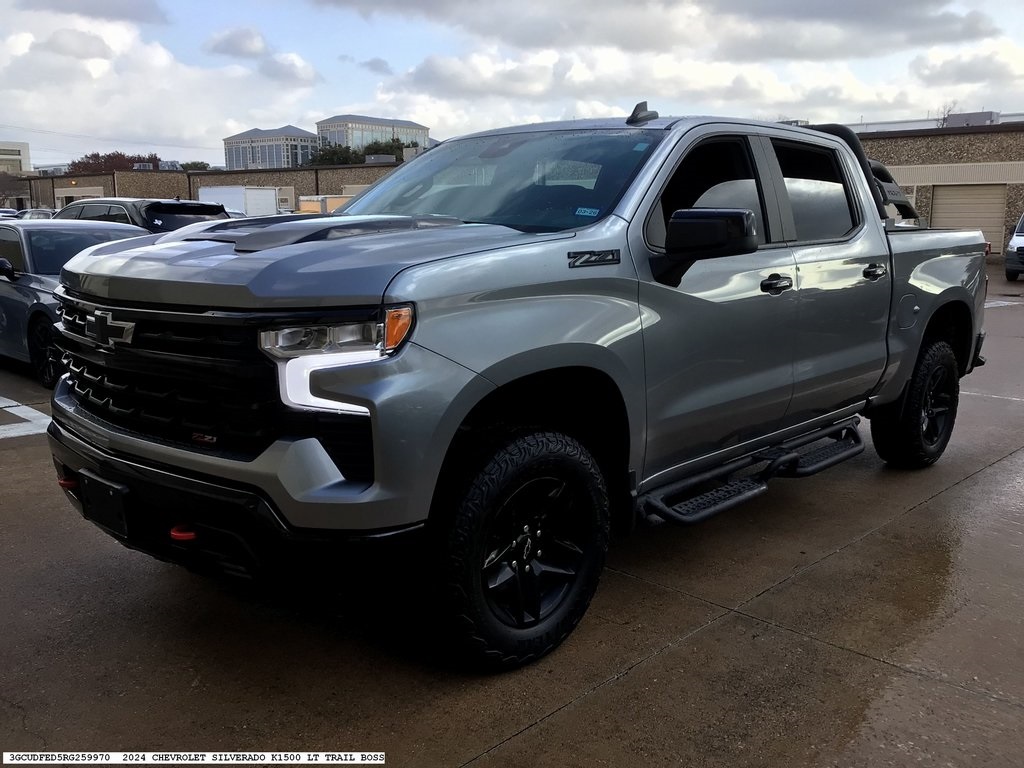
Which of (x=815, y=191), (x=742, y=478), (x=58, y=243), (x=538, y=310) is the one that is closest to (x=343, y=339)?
(x=538, y=310)

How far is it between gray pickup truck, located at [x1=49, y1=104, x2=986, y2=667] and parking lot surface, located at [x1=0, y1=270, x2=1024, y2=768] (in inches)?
12.1

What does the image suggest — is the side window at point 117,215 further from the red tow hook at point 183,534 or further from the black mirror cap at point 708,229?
the black mirror cap at point 708,229

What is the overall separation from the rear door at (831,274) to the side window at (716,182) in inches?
8.0

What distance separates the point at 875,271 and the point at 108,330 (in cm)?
365

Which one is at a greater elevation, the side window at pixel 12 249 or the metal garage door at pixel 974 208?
the metal garage door at pixel 974 208

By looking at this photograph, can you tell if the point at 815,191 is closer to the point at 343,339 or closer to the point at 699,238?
the point at 699,238

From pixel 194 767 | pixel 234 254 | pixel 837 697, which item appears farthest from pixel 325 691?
pixel 837 697

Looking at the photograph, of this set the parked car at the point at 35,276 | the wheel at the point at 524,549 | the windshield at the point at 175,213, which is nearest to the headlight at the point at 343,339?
the wheel at the point at 524,549

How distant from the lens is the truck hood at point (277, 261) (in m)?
2.64

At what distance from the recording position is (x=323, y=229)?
Result: 3.21m

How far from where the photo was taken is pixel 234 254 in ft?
9.58

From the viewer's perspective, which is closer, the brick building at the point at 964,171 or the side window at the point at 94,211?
the side window at the point at 94,211

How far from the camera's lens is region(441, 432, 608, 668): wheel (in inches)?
113

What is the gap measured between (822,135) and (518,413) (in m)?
2.71
